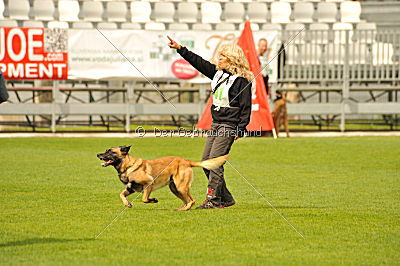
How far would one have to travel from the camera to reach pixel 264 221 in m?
7.73

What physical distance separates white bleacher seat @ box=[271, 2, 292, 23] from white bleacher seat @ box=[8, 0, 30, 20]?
24.7 ft

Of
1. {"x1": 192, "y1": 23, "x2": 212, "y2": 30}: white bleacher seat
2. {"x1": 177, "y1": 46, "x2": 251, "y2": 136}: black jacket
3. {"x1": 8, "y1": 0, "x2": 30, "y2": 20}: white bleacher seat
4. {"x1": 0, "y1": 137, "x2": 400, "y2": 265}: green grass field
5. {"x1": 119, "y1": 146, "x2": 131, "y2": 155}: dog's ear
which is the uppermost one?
{"x1": 8, "y1": 0, "x2": 30, "y2": 20}: white bleacher seat

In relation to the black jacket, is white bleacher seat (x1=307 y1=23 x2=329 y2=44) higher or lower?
higher

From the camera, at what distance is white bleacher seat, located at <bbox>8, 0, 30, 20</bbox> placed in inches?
988

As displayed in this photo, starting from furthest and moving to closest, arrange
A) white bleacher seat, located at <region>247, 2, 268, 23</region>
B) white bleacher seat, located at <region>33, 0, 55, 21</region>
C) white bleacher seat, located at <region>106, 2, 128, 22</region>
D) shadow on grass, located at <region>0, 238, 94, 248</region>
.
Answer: white bleacher seat, located at <region>247, 2, 268, 23</region> → white bleacher seat, located at <region>106, 2, 128, 22</region> → white bleacher seat, located at <region>33, 0, 55, 21</region> → shadow on grass, located at <region>0, 238, 94, 248</region>

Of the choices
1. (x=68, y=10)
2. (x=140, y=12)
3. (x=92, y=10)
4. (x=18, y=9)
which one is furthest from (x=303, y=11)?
(x=18, y=9)

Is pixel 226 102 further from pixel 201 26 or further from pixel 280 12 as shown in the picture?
pixel 280 12

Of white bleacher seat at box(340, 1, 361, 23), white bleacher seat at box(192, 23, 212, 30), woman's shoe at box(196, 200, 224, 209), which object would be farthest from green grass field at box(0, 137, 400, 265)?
white bleacher seat at box(340, 1, 361, 23)

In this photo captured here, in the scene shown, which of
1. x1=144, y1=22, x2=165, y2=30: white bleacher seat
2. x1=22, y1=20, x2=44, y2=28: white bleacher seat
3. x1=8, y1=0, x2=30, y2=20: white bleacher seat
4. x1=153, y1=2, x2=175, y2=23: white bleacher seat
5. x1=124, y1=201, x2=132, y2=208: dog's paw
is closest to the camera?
x1=124, y1=201, x2=132, y2=208: dog's paw

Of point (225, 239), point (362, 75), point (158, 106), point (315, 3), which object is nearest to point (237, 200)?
point (225, 239)

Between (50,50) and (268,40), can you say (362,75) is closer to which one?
(268,40)

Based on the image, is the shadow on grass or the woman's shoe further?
the woman's shoe

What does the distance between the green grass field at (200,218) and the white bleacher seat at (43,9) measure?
12.8 metres

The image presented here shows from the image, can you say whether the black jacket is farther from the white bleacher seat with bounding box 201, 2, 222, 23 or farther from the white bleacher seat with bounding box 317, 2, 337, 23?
the white bleacher seat with bounding box 317, 2, 337, 23
